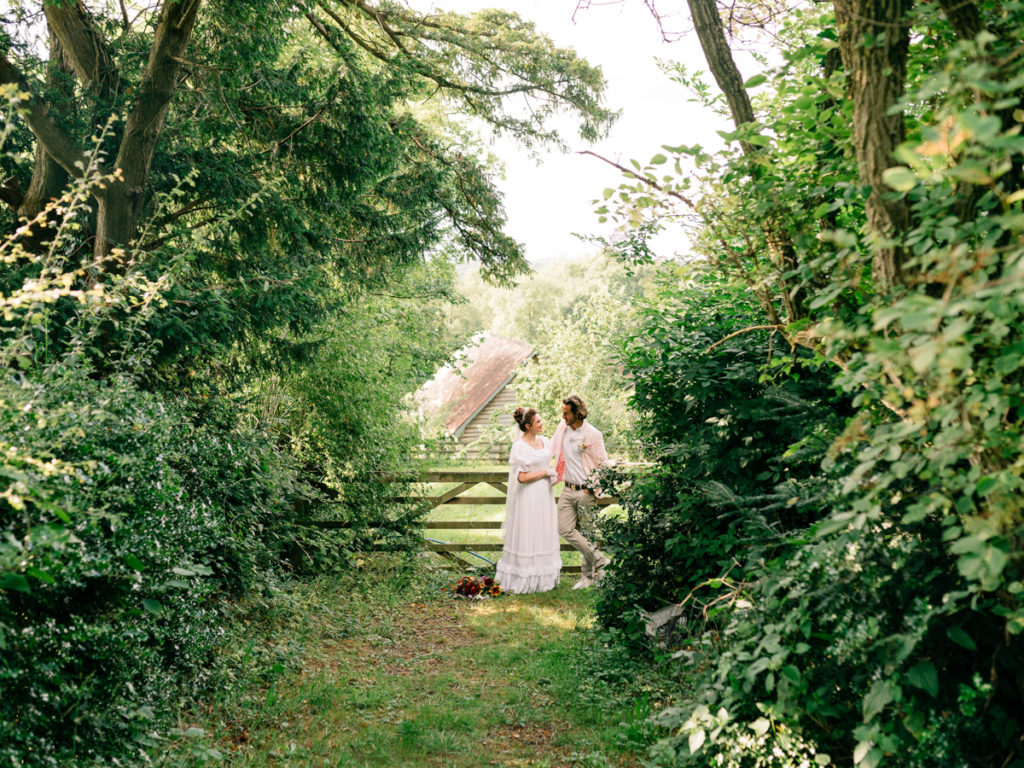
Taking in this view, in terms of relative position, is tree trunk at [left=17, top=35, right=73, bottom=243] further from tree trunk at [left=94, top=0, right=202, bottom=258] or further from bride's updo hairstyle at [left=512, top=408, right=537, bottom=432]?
bride's updo hairstyle at [left=512, top=408, right=537, bottom=432]

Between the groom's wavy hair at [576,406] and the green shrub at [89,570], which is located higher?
the groom's wavy hair at [576,406]

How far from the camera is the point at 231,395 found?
6.71m

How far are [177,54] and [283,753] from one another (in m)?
5.70

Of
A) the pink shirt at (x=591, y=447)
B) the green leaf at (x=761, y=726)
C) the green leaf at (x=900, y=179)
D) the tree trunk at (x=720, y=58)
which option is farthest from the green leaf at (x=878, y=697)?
the pink shirt at (x=591, y=447)

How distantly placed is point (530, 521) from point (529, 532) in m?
0.13

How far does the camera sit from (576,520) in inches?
339

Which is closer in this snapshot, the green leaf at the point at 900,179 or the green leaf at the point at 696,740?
the green leaf at the point at 900,179

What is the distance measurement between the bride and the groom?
0.57ft

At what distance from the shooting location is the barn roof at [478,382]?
3228 cm

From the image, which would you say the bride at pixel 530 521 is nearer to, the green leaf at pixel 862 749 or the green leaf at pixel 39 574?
the green leaf at pixel 862 749

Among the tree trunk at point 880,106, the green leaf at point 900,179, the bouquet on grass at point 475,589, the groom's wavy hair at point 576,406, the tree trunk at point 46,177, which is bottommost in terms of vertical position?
the bouquet on grass at point 475,589

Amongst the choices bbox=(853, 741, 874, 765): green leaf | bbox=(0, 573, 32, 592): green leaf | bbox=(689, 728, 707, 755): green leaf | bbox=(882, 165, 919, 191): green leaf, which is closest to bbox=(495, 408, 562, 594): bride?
bbox=(689, 728, 707, 755): green leaf

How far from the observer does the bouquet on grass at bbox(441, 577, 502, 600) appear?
8.27m

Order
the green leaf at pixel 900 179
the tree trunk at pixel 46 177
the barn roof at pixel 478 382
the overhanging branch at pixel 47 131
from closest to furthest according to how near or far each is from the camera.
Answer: the green leaf at pixel 900 179, the overhanging branch at pixel 47 131, the tree trunk at pixel 46 177, the barn roof at pixel 478 382
